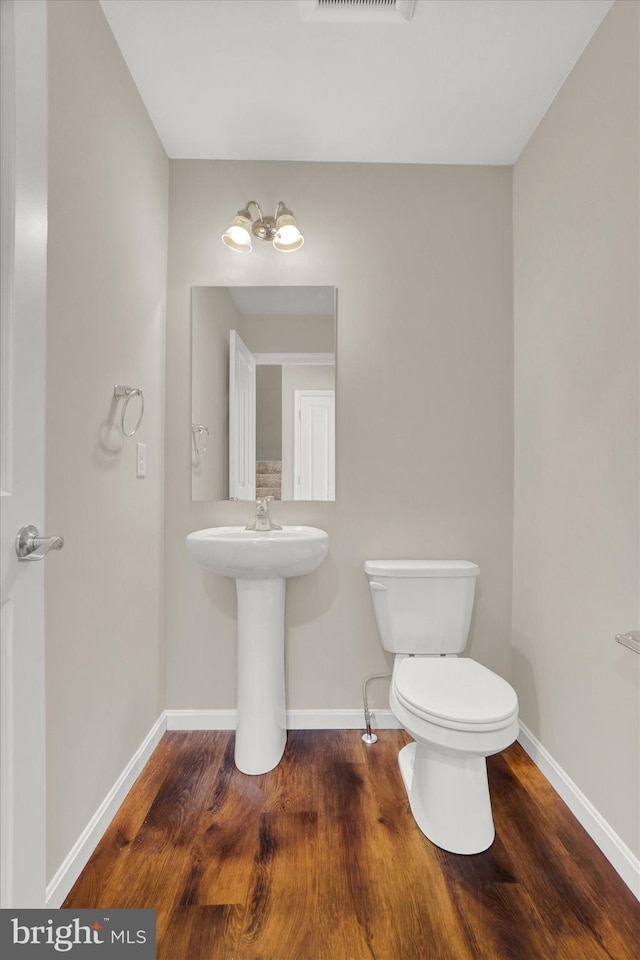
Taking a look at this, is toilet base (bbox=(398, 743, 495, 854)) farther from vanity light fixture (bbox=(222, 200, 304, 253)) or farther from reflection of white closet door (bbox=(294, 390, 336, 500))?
vanity light fixture (bbox=(222, 200, 304, 253))

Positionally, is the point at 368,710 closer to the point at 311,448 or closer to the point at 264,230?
the point at 311,448

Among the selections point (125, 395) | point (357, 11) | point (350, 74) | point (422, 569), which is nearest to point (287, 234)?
point (350, 74)

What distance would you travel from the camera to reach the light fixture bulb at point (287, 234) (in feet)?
6.41

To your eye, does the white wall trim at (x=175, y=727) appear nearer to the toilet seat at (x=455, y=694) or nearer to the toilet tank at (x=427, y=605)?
the toilet tank at (x=427, y=605)

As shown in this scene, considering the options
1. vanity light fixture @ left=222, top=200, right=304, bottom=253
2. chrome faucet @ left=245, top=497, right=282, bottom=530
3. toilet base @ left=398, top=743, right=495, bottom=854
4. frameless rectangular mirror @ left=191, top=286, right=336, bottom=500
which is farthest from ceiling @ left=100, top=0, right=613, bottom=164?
toilet base @ left=398, top=743, right=495, bottom=854

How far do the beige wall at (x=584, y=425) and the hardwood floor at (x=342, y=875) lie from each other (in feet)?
0.69

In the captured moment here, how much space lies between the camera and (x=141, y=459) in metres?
1.80

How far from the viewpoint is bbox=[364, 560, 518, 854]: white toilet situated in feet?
4.38

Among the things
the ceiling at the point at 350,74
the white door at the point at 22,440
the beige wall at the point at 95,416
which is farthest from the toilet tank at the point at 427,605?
the ceiling at the point at 350,74

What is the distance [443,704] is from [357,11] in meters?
2.01

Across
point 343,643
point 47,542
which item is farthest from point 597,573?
point 47,542

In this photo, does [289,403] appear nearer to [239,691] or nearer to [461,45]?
[239,691]

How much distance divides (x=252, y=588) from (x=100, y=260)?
1165 mm

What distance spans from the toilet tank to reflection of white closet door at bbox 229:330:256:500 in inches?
25.8
